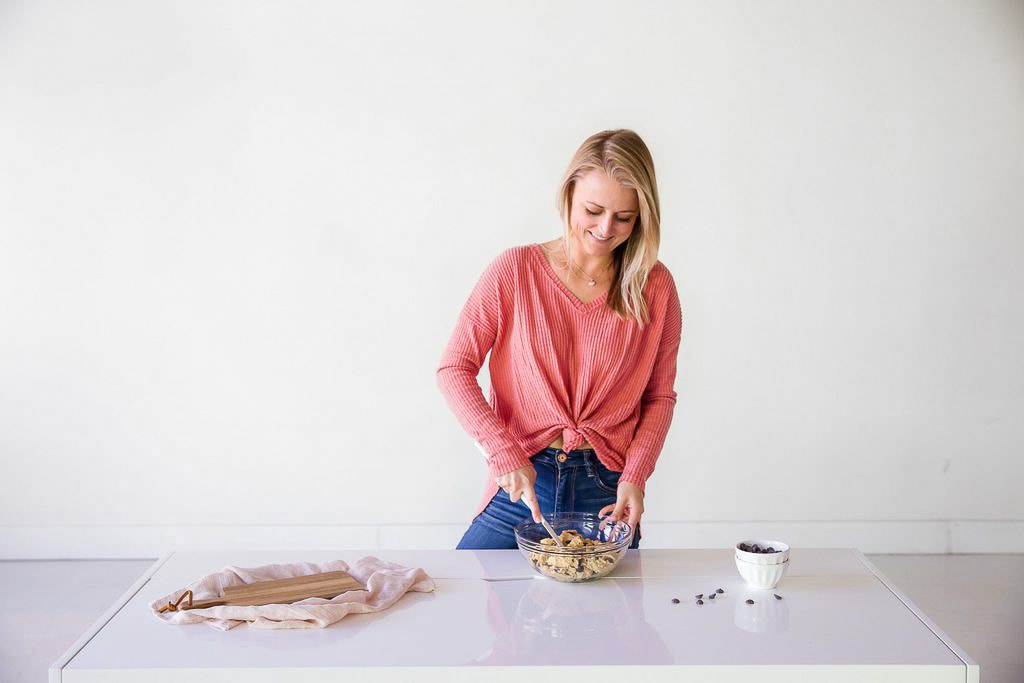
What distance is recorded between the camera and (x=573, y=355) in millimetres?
2201

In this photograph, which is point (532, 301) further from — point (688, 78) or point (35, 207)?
point (35, 207)

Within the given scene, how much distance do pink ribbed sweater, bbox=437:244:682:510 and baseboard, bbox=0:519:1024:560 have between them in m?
2.01

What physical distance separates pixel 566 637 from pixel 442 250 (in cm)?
263

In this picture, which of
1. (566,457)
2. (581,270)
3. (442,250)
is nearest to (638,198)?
(581,270)

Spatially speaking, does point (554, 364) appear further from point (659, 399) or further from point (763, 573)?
point (763, 573)

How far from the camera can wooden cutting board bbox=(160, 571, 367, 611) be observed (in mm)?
1709

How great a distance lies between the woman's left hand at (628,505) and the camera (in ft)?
6.80

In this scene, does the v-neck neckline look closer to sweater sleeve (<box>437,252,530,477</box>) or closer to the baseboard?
sweater sleeve (<box>437,252,530,477</box>)

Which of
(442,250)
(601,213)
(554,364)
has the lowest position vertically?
(554,364)

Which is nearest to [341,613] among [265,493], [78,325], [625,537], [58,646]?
[625,537]

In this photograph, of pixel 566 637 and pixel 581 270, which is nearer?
pixel 566 637

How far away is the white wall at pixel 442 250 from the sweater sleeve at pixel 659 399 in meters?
1.81

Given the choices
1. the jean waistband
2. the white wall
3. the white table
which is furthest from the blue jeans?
the white wall

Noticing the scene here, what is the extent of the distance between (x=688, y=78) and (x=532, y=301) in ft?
7.08
